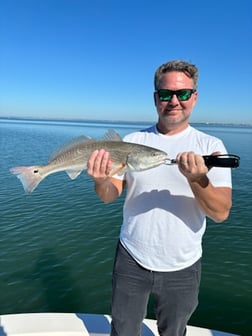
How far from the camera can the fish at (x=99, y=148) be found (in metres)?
3.05

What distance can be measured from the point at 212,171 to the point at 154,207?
0.69 meters

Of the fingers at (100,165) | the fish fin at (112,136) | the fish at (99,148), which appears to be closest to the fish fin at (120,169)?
the fish at (99,148)

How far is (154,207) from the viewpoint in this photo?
303 centimetres

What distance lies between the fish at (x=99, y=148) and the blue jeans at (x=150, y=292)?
97cm

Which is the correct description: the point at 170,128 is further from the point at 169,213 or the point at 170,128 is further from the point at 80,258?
the point at 80,258

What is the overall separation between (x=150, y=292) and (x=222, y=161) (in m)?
1.61

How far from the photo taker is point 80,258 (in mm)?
9461

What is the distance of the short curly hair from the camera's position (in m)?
2.99

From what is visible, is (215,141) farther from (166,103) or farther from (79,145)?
(79,145)

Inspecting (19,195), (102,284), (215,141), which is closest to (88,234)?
(102,284)

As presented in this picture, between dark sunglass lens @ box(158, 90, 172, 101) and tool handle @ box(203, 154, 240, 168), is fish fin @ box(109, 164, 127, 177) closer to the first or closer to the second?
dark sunglass lens @ box(158, 90, 172, 101)

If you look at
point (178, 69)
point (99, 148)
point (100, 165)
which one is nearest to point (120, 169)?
point (100, 165)

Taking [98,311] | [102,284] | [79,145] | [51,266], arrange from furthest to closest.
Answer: [51,266], [102,284], [98,311], [79,145]

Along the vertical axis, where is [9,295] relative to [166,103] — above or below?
below
